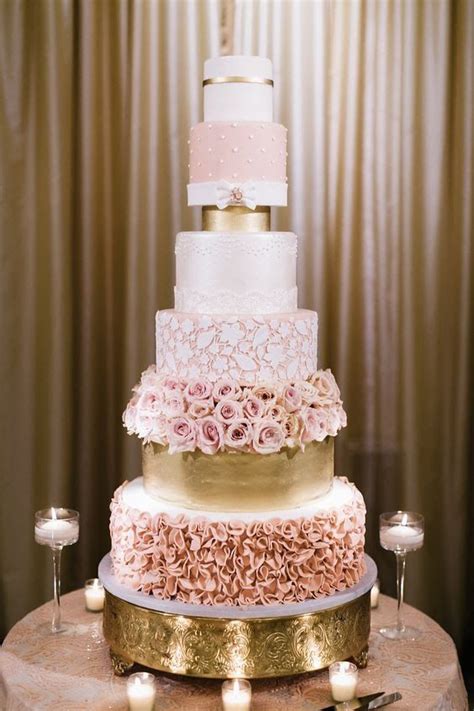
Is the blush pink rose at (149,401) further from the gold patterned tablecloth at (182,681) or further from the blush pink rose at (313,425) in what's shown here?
Answer: the gold patterned tablecloth at (182,681)

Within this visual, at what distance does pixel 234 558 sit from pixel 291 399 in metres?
0.48

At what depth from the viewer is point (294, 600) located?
2646 mm

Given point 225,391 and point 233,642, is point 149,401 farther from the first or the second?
point 233,642

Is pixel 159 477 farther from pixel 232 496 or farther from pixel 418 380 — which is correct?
pixel 418 380

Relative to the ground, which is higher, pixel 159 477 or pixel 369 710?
pixel 159 477

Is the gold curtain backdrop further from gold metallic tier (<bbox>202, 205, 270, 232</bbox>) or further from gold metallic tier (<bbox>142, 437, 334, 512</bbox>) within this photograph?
gold metallic tier (<bbox>142, 437, 334, 512</bbox>)

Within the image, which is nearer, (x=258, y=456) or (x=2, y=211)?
(x=258, y=456)

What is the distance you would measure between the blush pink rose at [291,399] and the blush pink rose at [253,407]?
0.08 meters

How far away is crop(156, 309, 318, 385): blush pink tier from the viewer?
8.86 ft

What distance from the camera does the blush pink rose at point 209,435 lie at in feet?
8.56

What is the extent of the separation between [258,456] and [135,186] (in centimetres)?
175

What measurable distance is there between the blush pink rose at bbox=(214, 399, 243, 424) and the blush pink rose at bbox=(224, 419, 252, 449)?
2cm

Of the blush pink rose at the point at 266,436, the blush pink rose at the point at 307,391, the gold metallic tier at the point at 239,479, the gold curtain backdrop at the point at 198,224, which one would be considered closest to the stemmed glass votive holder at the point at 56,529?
the gold metallic tier at the point at 239,479

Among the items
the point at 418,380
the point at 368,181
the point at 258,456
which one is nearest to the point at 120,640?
the point at 258,456
